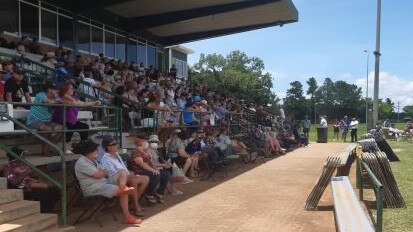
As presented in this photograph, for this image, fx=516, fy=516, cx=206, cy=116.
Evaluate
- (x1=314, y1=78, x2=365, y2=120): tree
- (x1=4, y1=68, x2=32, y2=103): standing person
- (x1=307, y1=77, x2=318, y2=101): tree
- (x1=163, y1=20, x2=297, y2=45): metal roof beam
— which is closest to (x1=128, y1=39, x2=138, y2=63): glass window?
(x1=163, y1=20, x2=297, y2=45): metal roof beam

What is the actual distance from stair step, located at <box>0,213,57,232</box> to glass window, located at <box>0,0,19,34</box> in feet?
34.7

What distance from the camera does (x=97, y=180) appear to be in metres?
8.22

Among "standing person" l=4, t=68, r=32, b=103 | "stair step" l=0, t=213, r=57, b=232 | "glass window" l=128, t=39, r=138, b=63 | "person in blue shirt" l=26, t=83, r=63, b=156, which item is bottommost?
"stair step" l=0, t=213, r=57, b=232

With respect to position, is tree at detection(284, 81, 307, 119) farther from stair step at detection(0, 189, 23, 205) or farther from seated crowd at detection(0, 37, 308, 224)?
stair step at detection(0, 189, 23, 205)

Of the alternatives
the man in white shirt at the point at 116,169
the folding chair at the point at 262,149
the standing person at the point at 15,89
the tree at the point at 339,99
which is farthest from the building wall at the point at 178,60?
the tree at the point at 339,99

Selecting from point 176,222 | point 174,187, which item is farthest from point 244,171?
point 176,222

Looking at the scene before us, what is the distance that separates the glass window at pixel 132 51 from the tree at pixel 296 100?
82.0 meters

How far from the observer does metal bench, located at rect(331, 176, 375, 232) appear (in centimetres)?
539

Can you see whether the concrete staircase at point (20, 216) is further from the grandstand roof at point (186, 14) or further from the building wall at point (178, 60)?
the building wall at point (178, 60)

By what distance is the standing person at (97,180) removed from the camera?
812 cm

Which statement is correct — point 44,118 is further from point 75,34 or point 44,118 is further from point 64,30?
point 75,34

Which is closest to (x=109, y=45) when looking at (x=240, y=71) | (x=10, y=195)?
(x=10, y=195)

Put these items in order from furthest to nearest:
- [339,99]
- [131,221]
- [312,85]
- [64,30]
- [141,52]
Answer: [312,85], [339,99], [141,52], [64,30], [131,221]

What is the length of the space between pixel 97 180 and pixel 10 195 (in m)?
1.32
